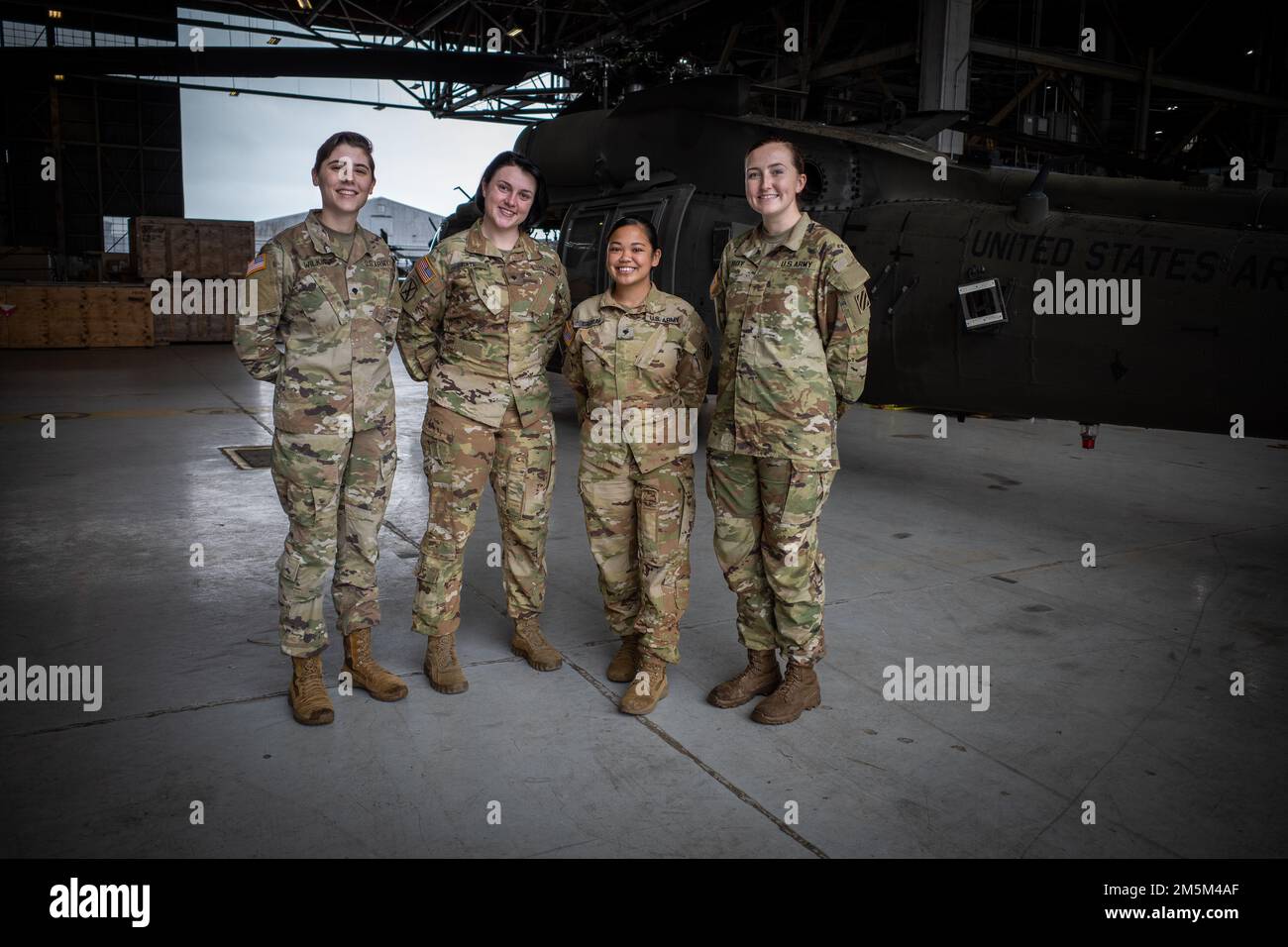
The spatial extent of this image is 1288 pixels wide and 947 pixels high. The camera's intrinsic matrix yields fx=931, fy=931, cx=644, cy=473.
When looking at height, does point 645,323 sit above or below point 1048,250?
below

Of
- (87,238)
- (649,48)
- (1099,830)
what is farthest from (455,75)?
(1099,830)

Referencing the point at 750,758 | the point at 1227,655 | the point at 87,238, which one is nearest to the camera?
the point at 750,758

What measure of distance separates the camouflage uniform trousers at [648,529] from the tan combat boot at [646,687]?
0.04 meters

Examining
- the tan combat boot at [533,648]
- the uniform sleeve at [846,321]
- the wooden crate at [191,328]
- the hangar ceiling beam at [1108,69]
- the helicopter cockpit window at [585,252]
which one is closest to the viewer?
the uniform sleeve at [846,321]

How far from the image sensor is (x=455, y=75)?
2261cm

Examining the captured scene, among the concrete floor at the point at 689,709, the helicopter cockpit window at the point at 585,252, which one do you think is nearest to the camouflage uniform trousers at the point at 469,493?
the concrete floor at the point at 689,709

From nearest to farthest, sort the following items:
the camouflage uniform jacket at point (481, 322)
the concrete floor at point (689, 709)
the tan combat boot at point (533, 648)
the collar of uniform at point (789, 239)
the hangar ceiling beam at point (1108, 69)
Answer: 1. the concrete floor at point (689, 709)
2. the collar of uniform at point (789, 239)
3. the camouflage uniform jacket at point (481, 322)
4. the tan combat boot at point (533, 648)
5. the hangar ceiling beam at point (1108, 69)

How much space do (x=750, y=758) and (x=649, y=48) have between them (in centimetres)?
773

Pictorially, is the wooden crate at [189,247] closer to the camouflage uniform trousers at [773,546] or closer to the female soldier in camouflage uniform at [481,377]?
the female soldier in camouflage uniform at [481,377]

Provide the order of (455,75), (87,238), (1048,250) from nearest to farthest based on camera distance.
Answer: (1048,250)
(455,75)
(87,238)

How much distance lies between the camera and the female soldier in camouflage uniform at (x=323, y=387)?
3281 mm

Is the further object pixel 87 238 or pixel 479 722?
pixel 87 238
